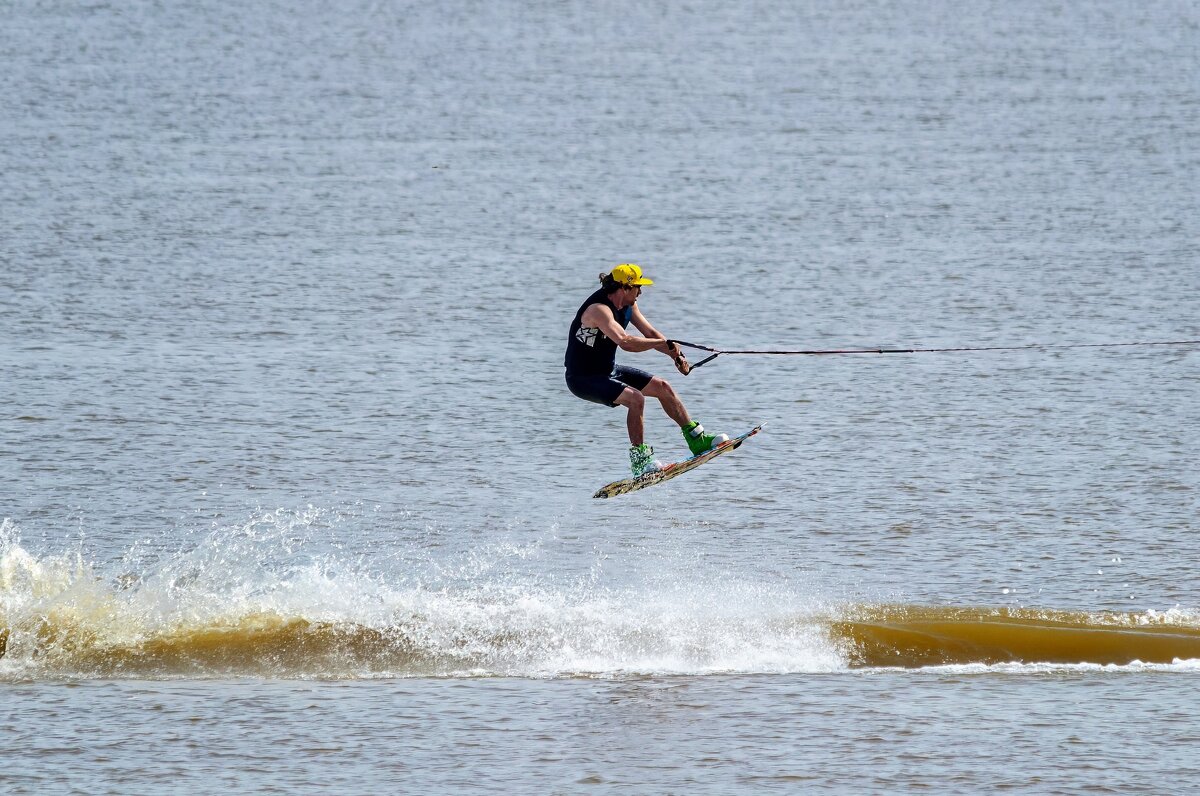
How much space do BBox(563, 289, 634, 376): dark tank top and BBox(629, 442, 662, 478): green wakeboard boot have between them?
29.6 inches

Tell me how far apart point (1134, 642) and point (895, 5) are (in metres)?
50.9

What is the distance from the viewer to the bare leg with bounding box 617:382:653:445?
49.2ft

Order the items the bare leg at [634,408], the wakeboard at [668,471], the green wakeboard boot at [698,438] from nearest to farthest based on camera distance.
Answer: the bare leg at [634,408] < the green wakeboard boot at [698,438] < the wakeboard at [668,471]

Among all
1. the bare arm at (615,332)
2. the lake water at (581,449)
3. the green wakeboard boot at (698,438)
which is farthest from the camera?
the green wakeboard boot at (698,438)

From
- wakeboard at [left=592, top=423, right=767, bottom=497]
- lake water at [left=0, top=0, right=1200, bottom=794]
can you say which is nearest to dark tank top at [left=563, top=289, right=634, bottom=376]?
wakeboard at [left=592, top=423, right=767, bottom=497]

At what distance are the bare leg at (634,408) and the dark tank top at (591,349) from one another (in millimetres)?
247

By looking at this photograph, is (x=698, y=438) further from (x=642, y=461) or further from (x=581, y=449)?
(x=581, y=449)

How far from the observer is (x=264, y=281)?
2875 cm

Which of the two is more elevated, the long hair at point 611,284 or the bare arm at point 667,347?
the long hair at point 611,284

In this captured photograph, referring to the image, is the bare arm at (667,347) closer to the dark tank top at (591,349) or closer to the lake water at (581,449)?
the dark tank top at (591,349)

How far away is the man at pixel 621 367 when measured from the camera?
47.8 feet

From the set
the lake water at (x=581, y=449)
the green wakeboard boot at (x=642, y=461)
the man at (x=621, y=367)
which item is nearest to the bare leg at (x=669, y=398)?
the man at (x=621, y=367)

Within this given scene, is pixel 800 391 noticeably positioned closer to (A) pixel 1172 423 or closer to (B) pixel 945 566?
(A) pixel 1172 423

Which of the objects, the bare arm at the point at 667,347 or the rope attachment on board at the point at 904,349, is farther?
the rope attachment on board at the point at 904,349
